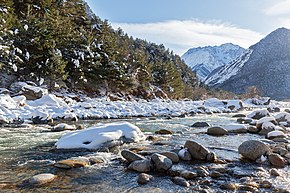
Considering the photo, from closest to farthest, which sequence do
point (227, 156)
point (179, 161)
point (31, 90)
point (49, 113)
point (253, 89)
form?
point (179, 161)
point (227, 156)
point (49, 113)
point (31, 90)
point (253, 89)

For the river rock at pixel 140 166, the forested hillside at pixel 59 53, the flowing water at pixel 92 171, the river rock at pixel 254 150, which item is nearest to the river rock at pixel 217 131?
the flowing water at pixel 92 171

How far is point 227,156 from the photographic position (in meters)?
9.21

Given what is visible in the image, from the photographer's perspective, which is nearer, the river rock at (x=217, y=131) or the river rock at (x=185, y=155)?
the river rock at (x=185, y=155)

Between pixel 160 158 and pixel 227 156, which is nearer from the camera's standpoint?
pixel 160 158

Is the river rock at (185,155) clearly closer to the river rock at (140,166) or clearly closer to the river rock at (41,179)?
the river rock at (140,166)

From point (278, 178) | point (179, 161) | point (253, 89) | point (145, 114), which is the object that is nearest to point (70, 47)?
point (145, 114)

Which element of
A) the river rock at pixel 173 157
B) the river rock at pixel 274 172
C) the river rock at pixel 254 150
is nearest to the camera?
the river rock at pixel 274 172

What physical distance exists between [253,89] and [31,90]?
81101 mm

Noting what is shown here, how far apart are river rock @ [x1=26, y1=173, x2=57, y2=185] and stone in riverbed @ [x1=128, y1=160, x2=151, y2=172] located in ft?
6.76

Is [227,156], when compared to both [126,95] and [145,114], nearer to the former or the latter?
[145,114]

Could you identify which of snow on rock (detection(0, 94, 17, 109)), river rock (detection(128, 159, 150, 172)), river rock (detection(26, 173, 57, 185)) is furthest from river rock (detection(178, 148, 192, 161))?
snow on rock (detection(0, 94, 17, 109))

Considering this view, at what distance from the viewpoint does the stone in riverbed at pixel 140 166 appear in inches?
296

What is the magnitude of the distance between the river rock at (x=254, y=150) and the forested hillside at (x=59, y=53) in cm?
1829

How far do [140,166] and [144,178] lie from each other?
84 centimetres
